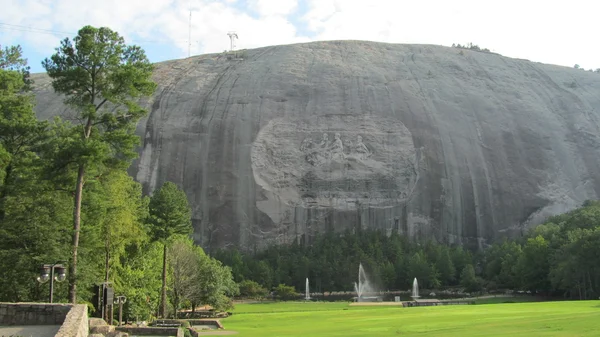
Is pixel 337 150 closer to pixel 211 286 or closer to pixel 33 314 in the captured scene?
pixel 211 286

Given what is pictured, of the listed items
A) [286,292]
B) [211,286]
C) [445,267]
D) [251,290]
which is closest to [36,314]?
[211,286]

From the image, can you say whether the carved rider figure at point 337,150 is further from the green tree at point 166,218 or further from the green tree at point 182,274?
the green tree at point 166,218

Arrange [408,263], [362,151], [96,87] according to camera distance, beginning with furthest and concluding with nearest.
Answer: [362,151] < [408,263] < [96,87]

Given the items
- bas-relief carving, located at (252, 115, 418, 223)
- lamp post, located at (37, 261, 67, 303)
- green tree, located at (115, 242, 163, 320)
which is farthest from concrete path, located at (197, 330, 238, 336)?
bas-relief carving, located at (252, 115, 418, 223)

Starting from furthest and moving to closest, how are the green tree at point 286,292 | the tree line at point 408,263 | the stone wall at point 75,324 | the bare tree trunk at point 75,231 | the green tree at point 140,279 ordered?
the green tree at point 286,292 → the tree line at point 408,263 → the green tree at point 140,279 → the bare tree trunk at point 75,231 → the stone wall at point 75,324

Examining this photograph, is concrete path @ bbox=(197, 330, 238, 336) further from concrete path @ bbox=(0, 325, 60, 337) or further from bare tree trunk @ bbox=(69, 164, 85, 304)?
concrete path @ bbox=(0, 325, 60, 337)

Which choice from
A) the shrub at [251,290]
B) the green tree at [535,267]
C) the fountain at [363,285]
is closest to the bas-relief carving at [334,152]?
the fountain at [363,285]
